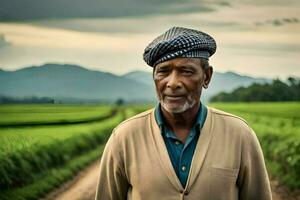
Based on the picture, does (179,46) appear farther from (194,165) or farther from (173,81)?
(194,165)

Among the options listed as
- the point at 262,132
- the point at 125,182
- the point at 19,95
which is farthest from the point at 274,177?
the point at 125,182

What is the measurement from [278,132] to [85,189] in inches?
60.9

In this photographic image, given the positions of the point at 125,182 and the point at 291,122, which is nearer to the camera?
the point at 125,182

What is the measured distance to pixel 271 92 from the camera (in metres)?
5.01

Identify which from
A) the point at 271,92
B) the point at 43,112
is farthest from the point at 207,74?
the point at 271,92

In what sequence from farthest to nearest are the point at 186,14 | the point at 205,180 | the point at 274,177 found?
the point at 274,177
the point at 186,14
the point at 205,180

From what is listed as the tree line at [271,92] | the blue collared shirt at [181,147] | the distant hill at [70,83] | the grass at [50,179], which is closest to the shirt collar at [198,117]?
the blue collared shirt at [181,147]

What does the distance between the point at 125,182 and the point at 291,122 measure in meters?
3.44

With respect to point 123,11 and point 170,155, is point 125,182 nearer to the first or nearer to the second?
point 170,155

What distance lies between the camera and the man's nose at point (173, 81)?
1.69 meters

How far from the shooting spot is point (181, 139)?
1.71 meters

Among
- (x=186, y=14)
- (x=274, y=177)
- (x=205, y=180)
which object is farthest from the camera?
(x=274, y=177)

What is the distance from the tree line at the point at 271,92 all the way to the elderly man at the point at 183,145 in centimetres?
312

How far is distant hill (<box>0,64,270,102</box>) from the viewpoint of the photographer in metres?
4.70
